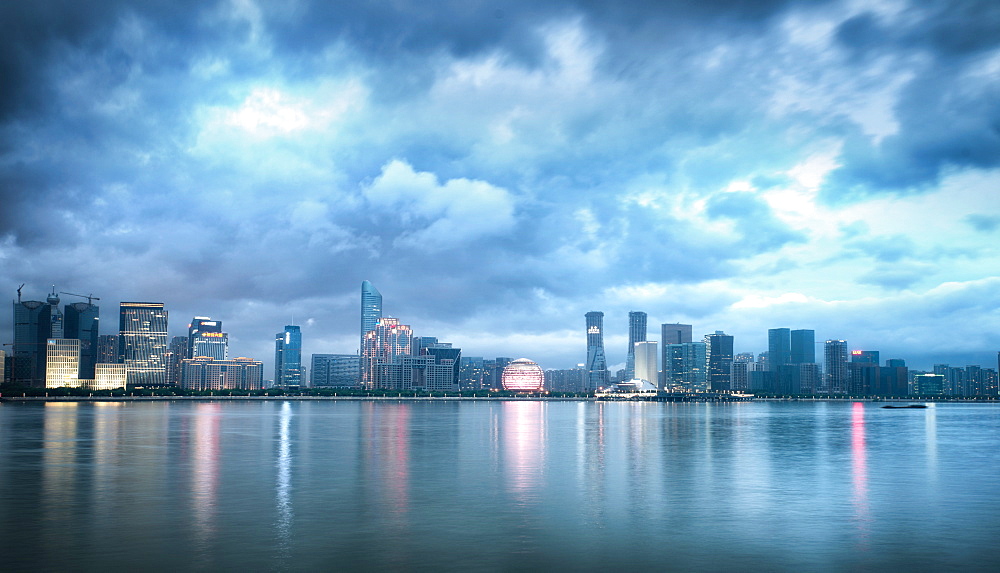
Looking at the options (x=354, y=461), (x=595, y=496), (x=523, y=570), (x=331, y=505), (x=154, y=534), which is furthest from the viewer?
(x=354, y=461)

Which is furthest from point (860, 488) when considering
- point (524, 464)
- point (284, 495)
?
point (284, 495)

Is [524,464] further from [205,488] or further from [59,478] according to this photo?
[59,478]

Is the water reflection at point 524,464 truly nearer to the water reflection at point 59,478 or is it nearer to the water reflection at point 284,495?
the water reflection at point 284,495

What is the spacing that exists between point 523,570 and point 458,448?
204ft

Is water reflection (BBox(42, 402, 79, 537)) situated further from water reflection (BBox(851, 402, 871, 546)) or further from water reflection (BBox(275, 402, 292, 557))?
water reflection (BBox(851, 402, 871, 546))

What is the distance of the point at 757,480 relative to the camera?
208 ft

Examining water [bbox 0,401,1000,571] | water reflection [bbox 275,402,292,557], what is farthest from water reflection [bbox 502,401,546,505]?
water reflection [bbox 275,402,292,557]

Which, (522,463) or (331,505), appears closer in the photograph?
(331,505)

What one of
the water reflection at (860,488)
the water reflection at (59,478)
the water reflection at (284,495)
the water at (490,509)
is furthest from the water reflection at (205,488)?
the water reflection at (860,488)

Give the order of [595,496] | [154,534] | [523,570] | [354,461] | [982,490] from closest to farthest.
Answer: [523,570] < [154,534] < [595,496] < [982,490] < [354,461]

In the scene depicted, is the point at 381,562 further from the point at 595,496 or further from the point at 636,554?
the point at 595,496

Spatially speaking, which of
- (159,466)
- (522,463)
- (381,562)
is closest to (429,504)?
(381,562)

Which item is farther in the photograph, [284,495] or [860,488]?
[860,488]

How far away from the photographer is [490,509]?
47656 mm
